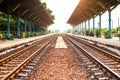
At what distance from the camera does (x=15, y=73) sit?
328 inches

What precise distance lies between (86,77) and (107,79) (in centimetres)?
79

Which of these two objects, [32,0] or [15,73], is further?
[32,0]

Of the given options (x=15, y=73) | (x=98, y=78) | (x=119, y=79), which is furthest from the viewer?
(x=15, y=73)

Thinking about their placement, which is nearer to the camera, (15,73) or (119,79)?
(119,79)

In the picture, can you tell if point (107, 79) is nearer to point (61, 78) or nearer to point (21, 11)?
point (61, 78)

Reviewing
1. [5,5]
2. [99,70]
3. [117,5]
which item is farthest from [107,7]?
[99,70]

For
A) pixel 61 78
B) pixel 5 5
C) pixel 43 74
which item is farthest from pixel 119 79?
pixel 5 5

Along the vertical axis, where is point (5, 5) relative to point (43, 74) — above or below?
above

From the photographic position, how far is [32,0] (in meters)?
33.3

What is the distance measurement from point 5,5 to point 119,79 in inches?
998

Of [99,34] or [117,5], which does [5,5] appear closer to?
[117,5]

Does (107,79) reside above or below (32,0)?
below

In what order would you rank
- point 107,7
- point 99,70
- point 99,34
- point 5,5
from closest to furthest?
point 99,70 → point 5,5 → point 107,7 → point 99,34

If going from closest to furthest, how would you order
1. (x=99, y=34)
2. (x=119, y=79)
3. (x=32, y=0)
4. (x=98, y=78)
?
(x=119, y=79), (x=98, y=78), (x=32, y=0), (x=99, y=34)
